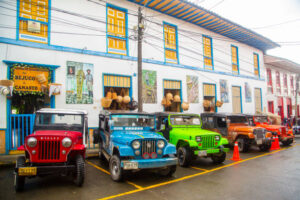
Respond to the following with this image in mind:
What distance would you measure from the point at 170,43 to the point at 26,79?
9253mm

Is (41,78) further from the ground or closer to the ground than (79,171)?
further from the ground

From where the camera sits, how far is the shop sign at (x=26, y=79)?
8.75 metres

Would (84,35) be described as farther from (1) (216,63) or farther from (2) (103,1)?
(1) (216,63)

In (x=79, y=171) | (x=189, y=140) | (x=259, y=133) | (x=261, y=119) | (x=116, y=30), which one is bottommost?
(x=79, y=171)

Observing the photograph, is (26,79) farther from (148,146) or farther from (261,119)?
(261,119)

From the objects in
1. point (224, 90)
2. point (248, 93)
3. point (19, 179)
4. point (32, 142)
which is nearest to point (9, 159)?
point (19, 179)

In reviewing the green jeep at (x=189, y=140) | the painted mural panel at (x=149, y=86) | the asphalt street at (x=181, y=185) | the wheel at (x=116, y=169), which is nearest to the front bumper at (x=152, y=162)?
the wheel at (x=116, y=169)

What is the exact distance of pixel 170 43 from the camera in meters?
14.2

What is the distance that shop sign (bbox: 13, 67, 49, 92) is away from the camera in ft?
28.7

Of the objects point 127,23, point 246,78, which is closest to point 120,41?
point 127,23

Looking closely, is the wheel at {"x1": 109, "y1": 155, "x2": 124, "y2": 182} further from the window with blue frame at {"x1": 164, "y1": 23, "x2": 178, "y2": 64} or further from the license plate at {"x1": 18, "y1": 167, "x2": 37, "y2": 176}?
the window with blue frame at {"x1": 164, "y1": 23, "x2": 178, "y2": 64}

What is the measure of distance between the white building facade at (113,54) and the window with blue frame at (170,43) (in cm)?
7

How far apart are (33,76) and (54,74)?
0.90 meters

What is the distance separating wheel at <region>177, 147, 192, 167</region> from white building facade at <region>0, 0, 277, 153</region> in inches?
210
